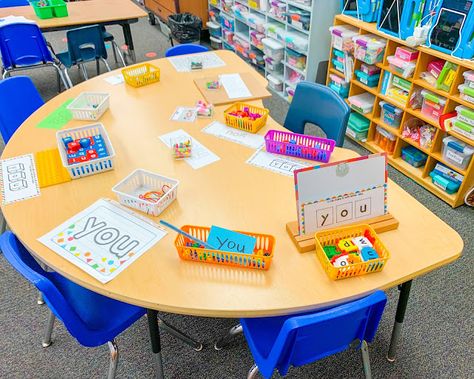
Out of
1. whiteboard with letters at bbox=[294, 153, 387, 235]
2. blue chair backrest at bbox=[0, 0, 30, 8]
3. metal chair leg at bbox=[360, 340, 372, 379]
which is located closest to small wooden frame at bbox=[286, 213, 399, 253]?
whiteboard with letters at bbox=[294, 153, 387, 235]

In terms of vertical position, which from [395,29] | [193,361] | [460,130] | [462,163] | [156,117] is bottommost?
[193,361]

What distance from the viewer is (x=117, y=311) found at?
4.42ft

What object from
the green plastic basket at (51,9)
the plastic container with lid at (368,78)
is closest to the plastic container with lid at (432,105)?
the plastic container with lid at (368,78)

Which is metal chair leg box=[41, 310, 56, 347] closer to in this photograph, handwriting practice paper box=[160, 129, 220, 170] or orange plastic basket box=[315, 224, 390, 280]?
handwriting practice paper box=[160, 129, 220, 170]

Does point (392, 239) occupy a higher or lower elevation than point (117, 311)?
higher

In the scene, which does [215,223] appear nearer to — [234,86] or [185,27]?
[234,86]

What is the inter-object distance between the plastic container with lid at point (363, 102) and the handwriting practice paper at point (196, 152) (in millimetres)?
1666

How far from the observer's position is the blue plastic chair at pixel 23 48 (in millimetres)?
→ 3053

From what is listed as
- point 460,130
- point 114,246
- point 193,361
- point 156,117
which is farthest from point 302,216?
point 460,130

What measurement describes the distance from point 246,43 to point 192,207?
10.8ft

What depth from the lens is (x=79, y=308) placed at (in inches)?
53.1

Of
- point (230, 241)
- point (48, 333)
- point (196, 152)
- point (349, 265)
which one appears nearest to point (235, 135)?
point (196, 152)

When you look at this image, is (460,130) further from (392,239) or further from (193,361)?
(193,361)

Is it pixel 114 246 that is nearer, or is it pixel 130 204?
pixel 114 246
